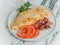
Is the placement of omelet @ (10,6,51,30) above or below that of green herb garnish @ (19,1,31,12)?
below

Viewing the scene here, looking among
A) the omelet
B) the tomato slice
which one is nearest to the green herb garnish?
the omelet

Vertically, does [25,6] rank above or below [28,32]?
above

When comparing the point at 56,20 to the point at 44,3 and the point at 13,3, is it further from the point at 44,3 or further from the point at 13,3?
the point at 13,3

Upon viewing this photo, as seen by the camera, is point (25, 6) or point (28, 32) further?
point (25, 6)

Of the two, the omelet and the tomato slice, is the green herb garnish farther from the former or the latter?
the tomato slice

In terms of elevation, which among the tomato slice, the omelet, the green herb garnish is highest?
the green herb garnish

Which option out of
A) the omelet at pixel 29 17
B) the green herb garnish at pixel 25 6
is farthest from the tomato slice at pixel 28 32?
the green herb garnish at pixel 25 6

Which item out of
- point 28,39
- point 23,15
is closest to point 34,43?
point 28,39

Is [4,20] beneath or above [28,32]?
above

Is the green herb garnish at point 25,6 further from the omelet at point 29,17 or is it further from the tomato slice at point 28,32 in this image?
the tomato slice at point 28,32
